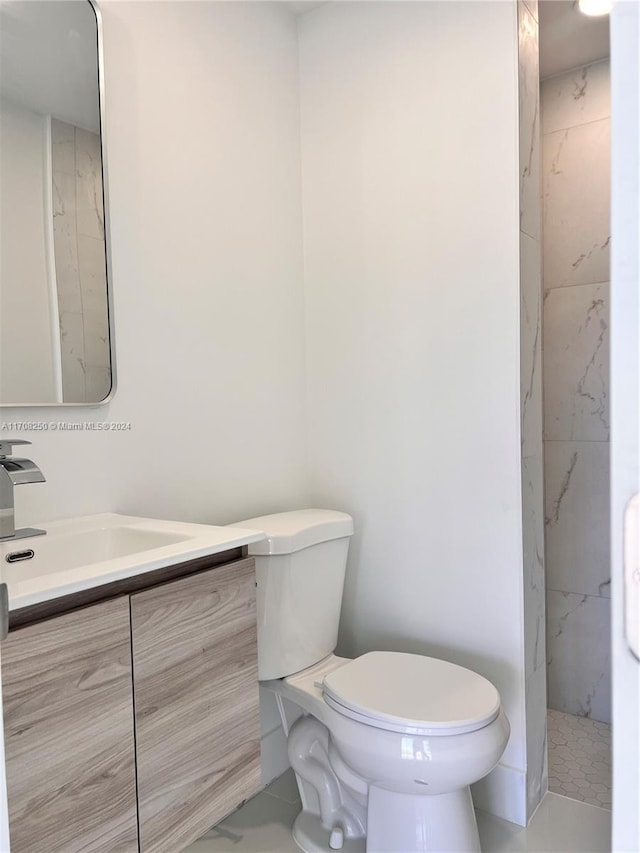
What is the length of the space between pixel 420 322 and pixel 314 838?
1.44 m

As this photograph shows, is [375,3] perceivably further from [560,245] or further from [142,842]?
[142,842]

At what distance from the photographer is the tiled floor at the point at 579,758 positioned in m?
1.83

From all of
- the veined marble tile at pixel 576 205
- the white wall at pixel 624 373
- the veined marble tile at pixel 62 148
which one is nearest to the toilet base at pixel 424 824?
the white wall at pixel 624 373

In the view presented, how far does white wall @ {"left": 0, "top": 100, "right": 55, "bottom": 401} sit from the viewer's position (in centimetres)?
126

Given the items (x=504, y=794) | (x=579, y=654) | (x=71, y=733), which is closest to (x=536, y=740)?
(x=504, y=794)

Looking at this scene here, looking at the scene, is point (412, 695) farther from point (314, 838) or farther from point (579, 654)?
point (579, 654)

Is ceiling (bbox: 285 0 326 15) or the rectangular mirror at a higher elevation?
ceiling (bbox: 285 0 326 15)

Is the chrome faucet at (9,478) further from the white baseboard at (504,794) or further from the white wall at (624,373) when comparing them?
the white baseboard at (504,794)

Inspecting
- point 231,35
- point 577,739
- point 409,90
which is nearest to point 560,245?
point 409,90

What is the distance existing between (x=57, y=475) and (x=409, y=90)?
58.1 inches

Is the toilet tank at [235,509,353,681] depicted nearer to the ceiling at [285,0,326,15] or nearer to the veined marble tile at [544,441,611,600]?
the veined marble tile at [544,441,611,600]

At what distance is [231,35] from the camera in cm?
181

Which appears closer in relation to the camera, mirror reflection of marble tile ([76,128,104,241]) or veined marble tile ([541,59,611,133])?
mirror reflection of marble tile ([76,128,104,241])

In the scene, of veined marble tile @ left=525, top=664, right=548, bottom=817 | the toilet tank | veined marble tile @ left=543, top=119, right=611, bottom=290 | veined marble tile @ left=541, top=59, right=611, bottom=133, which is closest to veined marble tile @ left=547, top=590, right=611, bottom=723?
veined marble tile @ left=525, top=664, right=548, bottom=817
